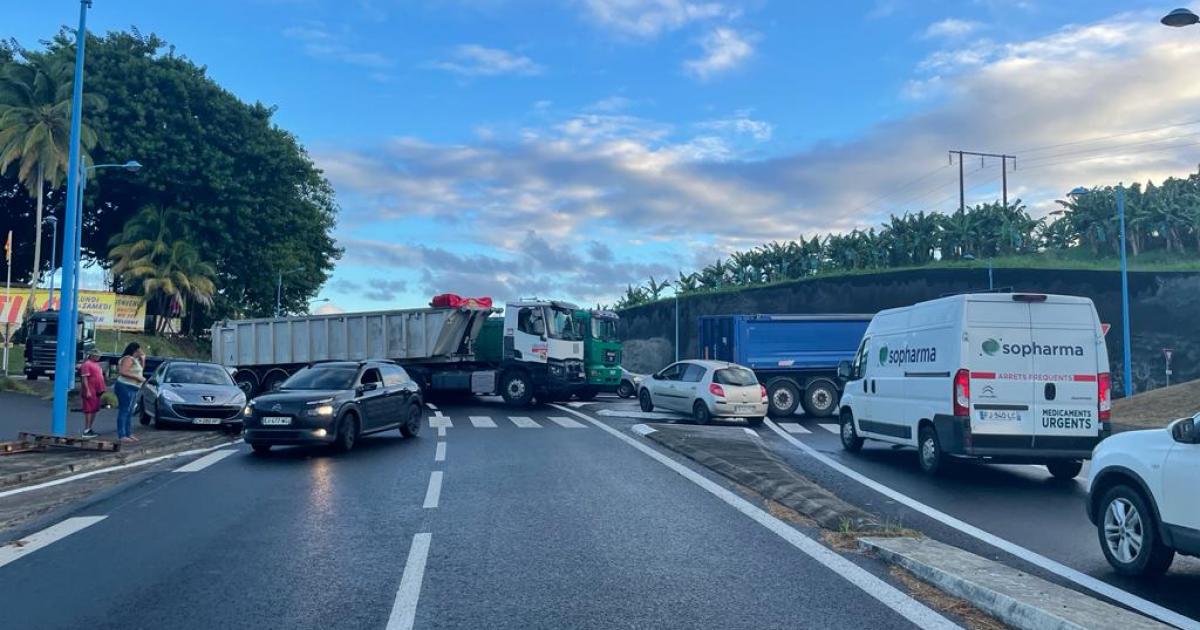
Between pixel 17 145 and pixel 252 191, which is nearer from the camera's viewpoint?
pixel 17 145

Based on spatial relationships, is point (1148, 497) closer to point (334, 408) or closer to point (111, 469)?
point (334, 408)

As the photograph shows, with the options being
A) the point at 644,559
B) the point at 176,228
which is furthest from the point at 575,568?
the point at 176,228

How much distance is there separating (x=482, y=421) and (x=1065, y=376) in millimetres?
13675

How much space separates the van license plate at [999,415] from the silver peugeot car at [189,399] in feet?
47.6

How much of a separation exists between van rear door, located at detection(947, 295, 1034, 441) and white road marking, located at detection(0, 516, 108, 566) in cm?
1020

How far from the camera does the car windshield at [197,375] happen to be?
63.2 ft

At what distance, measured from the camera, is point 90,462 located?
42.3 ft

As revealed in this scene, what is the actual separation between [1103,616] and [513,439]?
1250cm

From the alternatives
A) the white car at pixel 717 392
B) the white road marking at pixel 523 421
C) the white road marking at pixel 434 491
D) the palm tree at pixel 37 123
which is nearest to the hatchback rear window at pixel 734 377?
the white car at pixel 717 392

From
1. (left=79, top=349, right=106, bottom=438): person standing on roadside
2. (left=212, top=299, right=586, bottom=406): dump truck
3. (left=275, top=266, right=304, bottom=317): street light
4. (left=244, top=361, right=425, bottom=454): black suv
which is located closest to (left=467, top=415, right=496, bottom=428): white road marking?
(left=244, top=361, right=425, bottom=454): black suv

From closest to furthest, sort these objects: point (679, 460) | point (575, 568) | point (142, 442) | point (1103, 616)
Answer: point (1103, 616) → point (575, 568) → point (679, 460) → point (142, 442)

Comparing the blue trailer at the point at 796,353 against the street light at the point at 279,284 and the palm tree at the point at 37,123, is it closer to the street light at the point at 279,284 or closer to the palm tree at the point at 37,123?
the palm tree at the point at 37,123

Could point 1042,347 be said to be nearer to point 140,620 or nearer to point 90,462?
point 140,620

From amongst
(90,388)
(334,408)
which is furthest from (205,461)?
(90,388)
